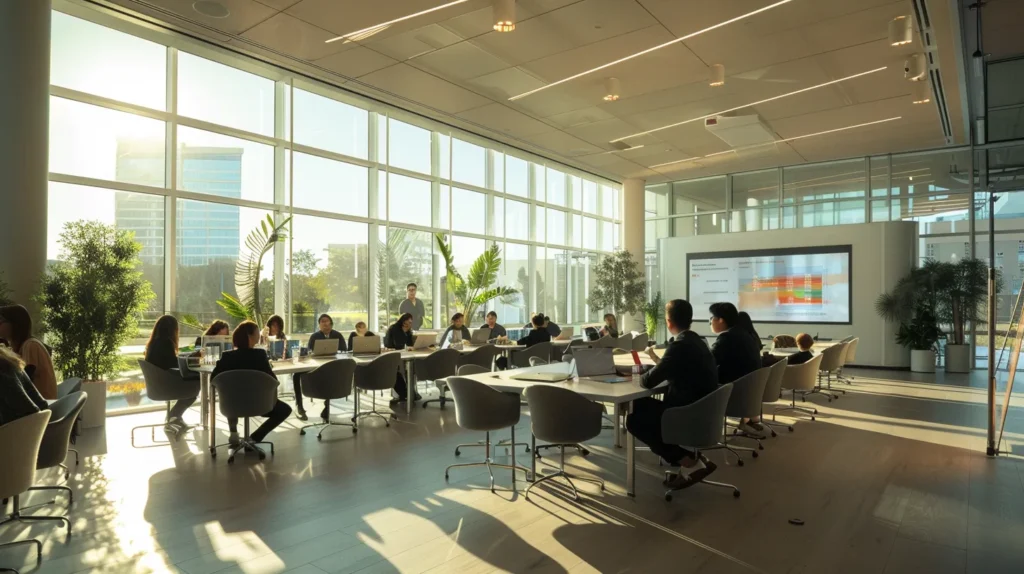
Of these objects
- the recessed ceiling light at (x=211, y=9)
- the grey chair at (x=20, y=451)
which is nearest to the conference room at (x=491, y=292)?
the grey chair at (x=20, y=451)

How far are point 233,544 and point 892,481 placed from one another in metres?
4.52

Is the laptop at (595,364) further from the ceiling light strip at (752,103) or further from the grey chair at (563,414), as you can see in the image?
the ceiling light strip at (752,103)

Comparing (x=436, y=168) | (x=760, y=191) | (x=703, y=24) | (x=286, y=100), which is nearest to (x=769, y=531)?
(x=703, y=24)

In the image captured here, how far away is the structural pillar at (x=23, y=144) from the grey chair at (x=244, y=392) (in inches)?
96.3

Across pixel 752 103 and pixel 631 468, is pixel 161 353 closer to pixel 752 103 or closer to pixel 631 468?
pixel 631 468

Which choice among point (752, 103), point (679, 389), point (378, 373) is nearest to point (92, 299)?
point (378, 373)

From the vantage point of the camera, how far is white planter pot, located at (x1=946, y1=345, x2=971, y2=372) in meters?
11.5

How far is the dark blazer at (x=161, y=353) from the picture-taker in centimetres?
629

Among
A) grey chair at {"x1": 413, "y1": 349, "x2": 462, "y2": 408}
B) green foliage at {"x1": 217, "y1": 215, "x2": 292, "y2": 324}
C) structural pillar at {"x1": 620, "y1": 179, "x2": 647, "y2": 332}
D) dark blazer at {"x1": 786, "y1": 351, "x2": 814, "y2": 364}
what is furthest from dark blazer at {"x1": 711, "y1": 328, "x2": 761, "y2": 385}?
structural pillar at {"x1": 620, "y1": 179, "x2": 647, "y2": 332}

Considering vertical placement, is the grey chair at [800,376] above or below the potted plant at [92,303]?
below

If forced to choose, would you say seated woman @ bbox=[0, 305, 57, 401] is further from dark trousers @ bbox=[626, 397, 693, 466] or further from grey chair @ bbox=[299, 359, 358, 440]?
dark trousers @ bbox=[626, 397, 693, 466]

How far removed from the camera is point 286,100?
9.01m

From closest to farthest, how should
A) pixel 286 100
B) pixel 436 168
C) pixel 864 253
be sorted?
pixel 286 100 < pixel 436 168 < pixel 864 253

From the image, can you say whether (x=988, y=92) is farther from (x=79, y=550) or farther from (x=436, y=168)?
(x=79, y=550)
